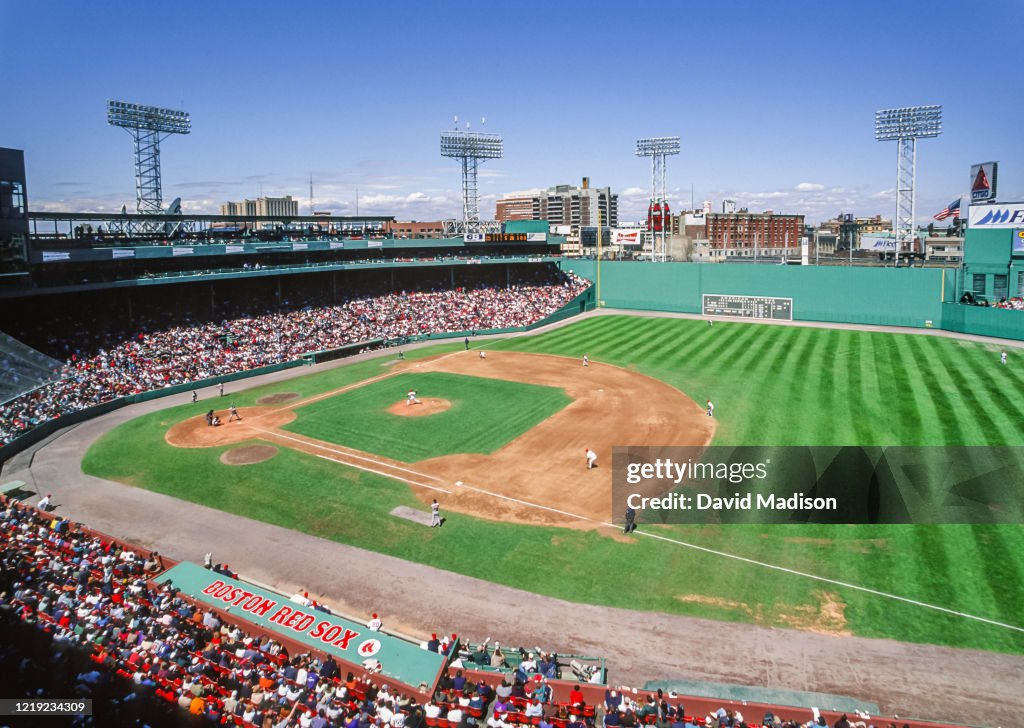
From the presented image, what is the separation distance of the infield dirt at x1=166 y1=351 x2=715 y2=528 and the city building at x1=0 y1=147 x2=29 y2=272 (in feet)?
46.4

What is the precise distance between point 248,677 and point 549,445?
19.9m

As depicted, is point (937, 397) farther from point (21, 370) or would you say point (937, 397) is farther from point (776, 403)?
point (21, 370)

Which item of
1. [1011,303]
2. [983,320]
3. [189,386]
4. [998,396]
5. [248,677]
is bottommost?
[248,677]

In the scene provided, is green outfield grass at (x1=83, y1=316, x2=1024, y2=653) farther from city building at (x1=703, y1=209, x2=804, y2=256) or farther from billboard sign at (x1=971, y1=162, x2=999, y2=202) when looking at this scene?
city building at (x1=703, y1=209, x2=804, y2=256)

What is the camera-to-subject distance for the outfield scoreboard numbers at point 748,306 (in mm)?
68125

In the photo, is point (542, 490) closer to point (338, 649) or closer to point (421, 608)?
point (421, 608)

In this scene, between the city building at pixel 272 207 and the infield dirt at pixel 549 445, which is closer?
the infield dirt at pixel 549 445

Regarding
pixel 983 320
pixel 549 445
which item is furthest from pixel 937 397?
pixel 983 320

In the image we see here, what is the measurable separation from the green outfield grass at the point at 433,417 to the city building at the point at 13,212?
18.8 meters

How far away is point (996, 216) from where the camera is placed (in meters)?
56.6

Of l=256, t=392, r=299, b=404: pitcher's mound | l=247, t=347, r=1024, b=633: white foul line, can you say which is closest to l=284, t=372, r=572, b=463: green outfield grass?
l=247, t=347, r=1024, b=633: white foul line

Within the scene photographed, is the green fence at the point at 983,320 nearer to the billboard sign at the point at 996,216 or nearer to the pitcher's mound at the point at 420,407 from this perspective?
the billboard sign at the point at 996,216

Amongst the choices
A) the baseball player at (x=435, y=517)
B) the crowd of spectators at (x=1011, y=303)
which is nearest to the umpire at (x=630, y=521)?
the baseball player at (x=435, y=517)

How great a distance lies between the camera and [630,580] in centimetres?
2083
